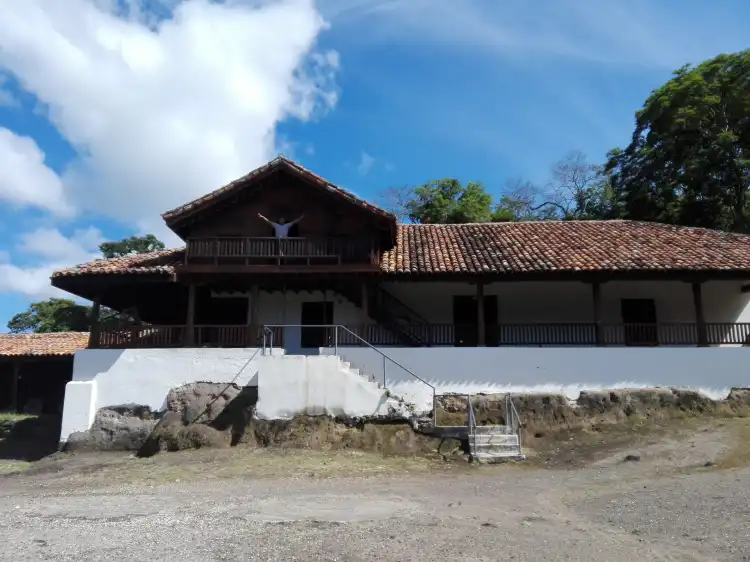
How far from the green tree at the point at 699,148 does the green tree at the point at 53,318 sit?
35767 millimetres

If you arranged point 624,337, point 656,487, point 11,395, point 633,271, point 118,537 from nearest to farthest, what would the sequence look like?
point 118,537
point 656,487
point 633,271
point 624,337
point 11,395

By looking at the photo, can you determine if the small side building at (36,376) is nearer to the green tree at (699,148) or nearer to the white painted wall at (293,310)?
the white painted wall at (293,310)

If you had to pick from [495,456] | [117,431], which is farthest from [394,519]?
[117,431]

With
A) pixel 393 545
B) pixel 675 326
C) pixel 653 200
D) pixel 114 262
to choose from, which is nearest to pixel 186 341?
pixel 114 262

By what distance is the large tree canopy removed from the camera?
43.1 meters

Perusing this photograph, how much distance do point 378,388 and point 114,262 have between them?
973 cm

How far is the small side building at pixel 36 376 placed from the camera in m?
25.6

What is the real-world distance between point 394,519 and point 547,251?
1226 centimetres

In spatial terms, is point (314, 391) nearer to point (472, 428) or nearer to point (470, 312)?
point (472, 428)

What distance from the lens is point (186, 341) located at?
17.7 m

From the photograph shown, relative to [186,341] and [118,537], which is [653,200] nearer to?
[186,341]

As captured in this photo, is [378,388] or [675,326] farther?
[675,326]

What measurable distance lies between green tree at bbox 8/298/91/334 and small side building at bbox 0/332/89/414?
42.5 feet

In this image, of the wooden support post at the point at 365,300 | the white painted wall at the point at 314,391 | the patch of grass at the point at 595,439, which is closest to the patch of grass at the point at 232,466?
the white painted wall at the point at 314,391
